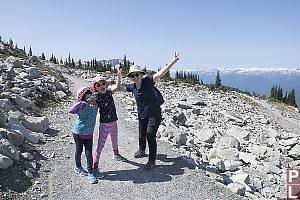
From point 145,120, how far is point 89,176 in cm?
243

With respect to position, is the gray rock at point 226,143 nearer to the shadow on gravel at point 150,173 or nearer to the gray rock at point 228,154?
the gray rock at point 228,154

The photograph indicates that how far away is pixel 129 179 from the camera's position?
19.7ft

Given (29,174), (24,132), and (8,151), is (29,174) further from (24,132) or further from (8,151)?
(24,132)

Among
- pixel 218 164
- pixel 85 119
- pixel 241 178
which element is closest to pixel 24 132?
pixel 85 119

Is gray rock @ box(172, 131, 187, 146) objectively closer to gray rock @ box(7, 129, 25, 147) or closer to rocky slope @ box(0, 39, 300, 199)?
rocky slope @ box(0, 39, 300, 199)

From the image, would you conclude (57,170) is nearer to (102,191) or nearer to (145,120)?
(102,191)

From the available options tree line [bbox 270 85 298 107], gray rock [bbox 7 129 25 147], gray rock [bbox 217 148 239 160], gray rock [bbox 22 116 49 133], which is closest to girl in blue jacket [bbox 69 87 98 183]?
gray rock [bbox 7 129 25 147]

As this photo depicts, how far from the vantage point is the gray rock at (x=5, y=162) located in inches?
203

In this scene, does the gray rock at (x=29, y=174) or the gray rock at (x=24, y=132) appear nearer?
the gray rock at (x=29, y=174)

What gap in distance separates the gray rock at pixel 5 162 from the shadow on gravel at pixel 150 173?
2.63 metres

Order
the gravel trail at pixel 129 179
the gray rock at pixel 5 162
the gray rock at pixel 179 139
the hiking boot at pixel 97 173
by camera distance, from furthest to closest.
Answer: the gray rock at pixel 179 139 → the hiking boot at pixel 97 173 → the gravel trail at pixel 129 179 → the gray rock at pixel 5 162

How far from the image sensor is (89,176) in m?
5.82

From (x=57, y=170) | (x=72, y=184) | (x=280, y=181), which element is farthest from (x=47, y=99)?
(x=280, y=181)

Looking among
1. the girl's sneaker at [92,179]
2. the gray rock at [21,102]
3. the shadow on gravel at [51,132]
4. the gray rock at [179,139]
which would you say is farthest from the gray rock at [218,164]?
the gray rock at [21,102]
